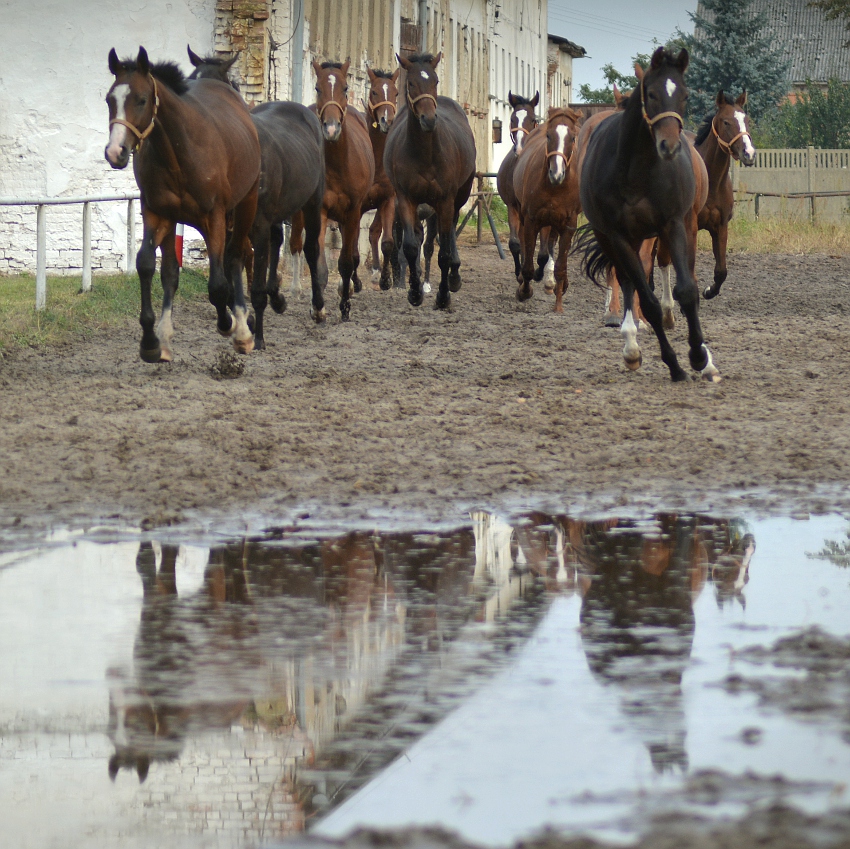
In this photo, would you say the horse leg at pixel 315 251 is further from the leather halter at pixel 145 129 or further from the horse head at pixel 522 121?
the horse head at pixel 522 121

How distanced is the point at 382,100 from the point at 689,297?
9633 millimetres

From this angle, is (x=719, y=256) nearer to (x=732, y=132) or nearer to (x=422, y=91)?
(x=732, y=132)

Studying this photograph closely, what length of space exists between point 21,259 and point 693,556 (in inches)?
730

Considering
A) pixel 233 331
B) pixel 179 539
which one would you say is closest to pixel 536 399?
pixel 233 331

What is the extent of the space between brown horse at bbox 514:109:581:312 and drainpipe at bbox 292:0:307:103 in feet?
22.9

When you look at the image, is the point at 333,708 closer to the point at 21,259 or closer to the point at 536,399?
the point at 536,399

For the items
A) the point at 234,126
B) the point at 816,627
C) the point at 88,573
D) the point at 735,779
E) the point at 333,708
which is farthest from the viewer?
the point at 234,126

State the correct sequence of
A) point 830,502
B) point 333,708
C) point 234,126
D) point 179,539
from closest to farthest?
1. point 333,708
2. point 179,539
3. point 830,502
4. point 234,126

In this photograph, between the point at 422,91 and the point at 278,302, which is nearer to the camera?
the point at 278,302

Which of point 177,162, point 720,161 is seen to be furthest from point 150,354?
point 720,161

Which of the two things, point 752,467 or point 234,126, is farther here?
point 234,126

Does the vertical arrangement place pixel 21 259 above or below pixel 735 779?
above

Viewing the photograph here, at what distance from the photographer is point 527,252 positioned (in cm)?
1684

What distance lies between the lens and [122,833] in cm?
296
